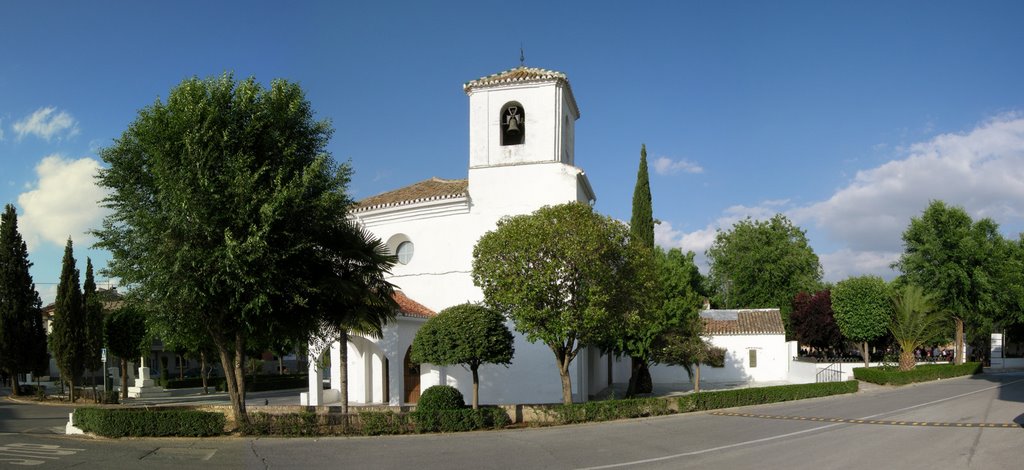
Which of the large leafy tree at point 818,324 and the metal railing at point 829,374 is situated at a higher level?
the large leafy tree at point 818,324

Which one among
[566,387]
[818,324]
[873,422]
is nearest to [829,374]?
[818,324]

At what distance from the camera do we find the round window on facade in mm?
28875

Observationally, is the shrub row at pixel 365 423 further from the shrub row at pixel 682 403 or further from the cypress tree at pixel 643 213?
the cypress tree at pixel 643 213

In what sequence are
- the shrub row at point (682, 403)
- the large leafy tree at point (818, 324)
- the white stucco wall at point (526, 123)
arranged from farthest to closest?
the large leafy tree at point (818, 324)
the white stucco wall at point (526, 123)
the shrub row at point (682, 403)

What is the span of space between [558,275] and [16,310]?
3004 centimetres

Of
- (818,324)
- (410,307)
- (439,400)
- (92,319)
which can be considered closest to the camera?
(439,400)

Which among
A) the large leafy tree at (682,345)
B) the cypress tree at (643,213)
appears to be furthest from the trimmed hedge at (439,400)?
the cypress tree at (643,213)

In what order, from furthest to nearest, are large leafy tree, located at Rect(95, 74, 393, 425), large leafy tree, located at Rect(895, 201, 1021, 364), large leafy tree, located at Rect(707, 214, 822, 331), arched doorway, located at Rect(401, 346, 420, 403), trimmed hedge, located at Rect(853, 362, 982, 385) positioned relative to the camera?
large leafy tree, located at Rect(707, 214, 822, 331), large leafy tree, located at Rect(895, 201, 1021, 364), trimmed hedge, located at Rect(853, 362, 982, 385), arched doorway, located at Rect(401, 346, 420, 403), large leafy tree, located at Rect(95, 74, 393, 425)

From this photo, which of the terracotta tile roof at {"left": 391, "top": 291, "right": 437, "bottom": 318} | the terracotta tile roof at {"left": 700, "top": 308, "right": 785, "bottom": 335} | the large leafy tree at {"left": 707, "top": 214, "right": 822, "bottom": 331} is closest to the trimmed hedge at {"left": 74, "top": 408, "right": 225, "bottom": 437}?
the terracotta tile roof at {"left": 391, "top": 291, "right": 437, "bottom": 318}

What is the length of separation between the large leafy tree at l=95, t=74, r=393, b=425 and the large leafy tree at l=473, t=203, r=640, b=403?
15.4 ft

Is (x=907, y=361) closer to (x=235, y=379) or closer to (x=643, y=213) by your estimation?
(x=643, y=213)

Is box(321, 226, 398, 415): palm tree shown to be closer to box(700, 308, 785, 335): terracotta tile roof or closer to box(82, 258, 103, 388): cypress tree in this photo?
box(82, 258, 103, 388): cypress tree

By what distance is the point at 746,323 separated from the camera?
4553 centimetres

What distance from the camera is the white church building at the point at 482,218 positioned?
2628cm
